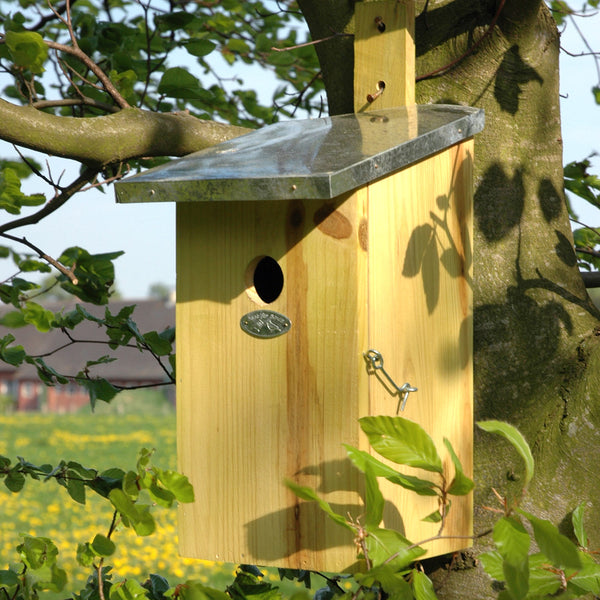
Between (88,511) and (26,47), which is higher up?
(26,47)

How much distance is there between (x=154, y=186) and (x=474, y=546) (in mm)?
1031

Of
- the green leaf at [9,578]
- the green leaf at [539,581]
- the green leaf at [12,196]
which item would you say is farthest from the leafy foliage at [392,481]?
the green leaf at [12,196]

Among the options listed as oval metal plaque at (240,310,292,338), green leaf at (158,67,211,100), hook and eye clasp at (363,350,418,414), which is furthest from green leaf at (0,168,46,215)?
hook and eye clasp at (363,350,418,414)

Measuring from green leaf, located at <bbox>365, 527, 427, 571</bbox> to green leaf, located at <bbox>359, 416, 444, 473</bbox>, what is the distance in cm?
11

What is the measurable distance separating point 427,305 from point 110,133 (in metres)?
0.82

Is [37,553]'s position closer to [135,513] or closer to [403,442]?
[135,513]

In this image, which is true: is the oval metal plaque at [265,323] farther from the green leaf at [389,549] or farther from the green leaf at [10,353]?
the green leaf at [10,353]

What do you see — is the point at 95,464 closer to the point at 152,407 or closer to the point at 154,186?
the point at 154,186

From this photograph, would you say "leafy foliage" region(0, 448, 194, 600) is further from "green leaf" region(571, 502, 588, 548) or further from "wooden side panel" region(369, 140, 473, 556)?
Answer: "green leaf" region(571, 502, 588, 548)

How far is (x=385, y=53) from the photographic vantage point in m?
1.90

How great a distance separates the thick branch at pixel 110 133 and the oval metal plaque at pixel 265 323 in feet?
1.89

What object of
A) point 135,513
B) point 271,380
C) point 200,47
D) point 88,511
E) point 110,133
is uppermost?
point 200,47

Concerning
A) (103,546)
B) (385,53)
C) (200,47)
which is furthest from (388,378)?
(200,47)

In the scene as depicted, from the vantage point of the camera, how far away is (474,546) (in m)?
1.82
